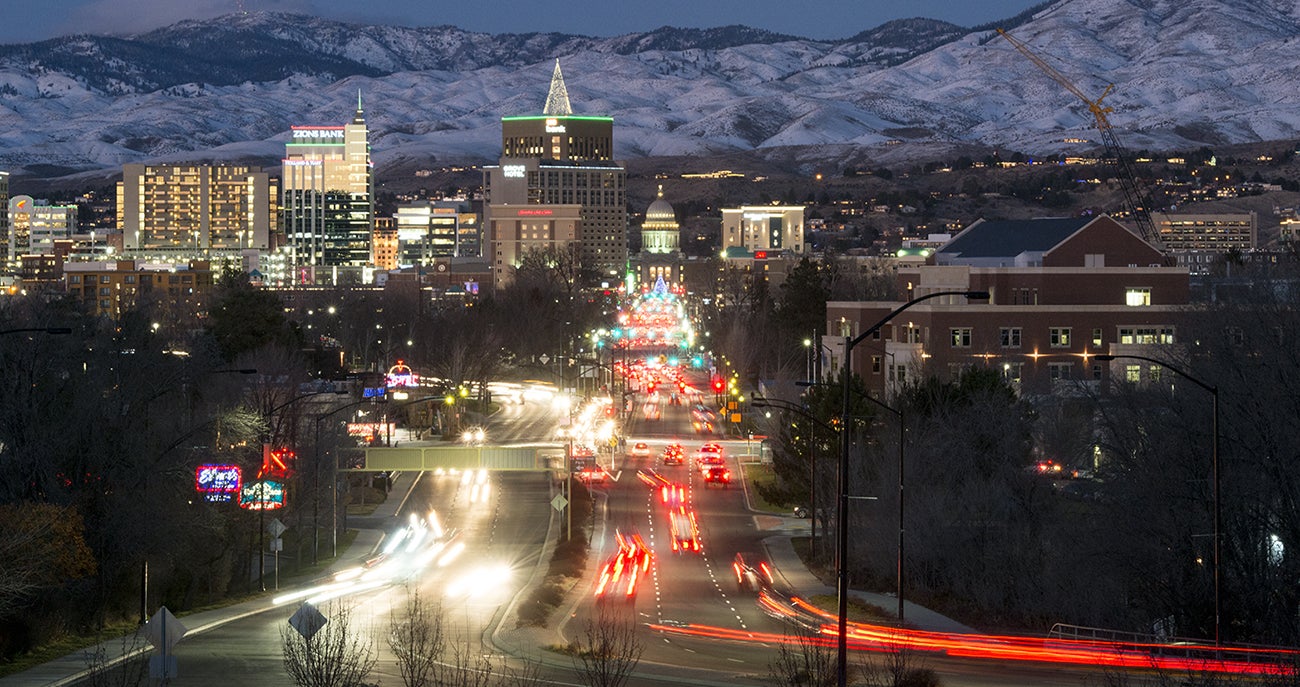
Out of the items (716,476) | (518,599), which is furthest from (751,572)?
(716,476)

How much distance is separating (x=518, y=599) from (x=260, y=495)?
33.3 ft

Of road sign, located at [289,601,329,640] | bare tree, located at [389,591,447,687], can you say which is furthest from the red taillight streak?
road sign, located at [289,601,329,640]

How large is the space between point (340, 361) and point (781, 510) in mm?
61057

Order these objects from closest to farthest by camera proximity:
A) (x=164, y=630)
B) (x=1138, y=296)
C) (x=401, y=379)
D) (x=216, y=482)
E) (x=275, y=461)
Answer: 1. (x=164, y=630)
2. (x=216, y=482)
3. (x=275, y=461)
4. (x=1138, y=296)
5. (x=401, y=379)

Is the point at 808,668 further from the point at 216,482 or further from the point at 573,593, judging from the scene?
the point at 216,482

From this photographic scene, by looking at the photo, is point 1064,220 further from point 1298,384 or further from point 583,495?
point 1298,384

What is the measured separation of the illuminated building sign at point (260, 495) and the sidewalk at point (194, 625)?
3.43 meters

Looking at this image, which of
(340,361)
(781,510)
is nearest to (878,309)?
(781,510)

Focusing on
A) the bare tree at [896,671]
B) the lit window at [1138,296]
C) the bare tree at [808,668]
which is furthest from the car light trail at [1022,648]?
the lit window at [1138,296]

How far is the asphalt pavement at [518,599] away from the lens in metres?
44.2

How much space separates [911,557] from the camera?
6172cm

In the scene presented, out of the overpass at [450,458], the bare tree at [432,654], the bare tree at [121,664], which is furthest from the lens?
the overpass at [450,458]

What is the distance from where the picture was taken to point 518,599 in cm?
5859

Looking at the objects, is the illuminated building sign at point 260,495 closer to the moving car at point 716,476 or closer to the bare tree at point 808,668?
the bare tree at point 808,668
